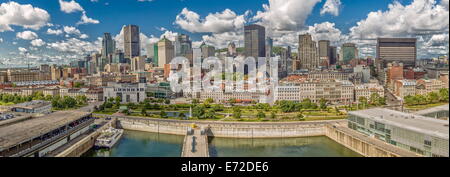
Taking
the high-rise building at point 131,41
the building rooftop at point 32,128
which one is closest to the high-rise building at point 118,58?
the high-rise building at point 131,41

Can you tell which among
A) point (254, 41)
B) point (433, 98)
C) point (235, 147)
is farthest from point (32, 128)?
point (254, 41)

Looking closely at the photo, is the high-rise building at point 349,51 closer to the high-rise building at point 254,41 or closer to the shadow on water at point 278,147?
the high-rise building at point 254,41

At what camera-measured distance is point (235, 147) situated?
720 inches

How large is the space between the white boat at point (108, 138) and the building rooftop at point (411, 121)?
1408 cm

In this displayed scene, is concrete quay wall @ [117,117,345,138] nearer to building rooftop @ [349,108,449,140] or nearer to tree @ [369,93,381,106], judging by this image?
building rooftop @ [349,108,449,140]

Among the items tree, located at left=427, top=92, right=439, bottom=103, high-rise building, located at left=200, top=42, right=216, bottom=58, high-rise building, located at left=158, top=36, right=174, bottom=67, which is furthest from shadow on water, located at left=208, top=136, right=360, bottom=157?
high-rise building, located at left=158, top=36, right=174, bottom=67

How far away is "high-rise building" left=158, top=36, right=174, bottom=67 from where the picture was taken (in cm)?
9100

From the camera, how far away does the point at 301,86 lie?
3272 cm

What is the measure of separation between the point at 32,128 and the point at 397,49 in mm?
77497

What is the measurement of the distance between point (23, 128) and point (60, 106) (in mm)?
14577

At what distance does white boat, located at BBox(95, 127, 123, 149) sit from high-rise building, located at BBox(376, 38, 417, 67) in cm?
6954

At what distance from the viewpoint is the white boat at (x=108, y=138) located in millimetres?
17748

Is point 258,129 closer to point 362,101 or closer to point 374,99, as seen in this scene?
point 362,101
